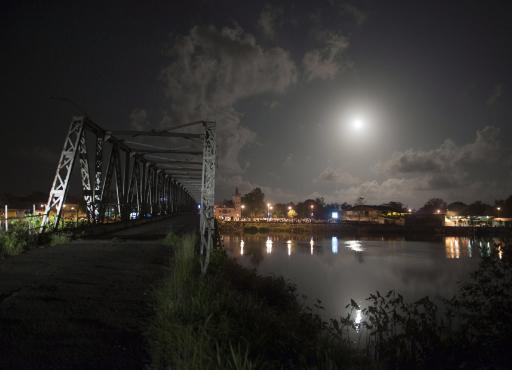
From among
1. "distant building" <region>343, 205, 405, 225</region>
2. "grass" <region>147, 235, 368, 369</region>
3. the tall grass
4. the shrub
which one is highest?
"distant building" <region>343, 205, 405, 225</region>

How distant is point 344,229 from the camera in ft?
245

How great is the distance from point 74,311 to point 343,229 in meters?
73.5

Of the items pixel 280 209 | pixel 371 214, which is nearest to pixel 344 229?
pixel 371 214

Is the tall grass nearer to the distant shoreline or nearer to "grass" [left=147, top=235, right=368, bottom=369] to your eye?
"grass" [left=147, top=235, right=368, bottom=369]

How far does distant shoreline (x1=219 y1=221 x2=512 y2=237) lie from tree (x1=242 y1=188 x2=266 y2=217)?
64139 mm

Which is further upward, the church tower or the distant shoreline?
the church tower

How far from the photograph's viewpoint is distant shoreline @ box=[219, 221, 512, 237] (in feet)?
238

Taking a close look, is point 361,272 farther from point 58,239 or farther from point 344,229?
point 344,229

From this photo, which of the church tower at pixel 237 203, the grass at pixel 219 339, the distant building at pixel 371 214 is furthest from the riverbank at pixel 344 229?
the grass at pixel 219 339

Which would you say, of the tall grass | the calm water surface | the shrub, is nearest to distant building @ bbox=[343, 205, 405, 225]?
the calm water surface

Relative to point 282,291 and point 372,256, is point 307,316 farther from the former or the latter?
point 372,256

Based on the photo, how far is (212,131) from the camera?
40.6ft

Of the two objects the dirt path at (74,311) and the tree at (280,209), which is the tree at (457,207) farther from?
the dirt path at (74,311)

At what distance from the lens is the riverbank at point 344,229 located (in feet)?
238
